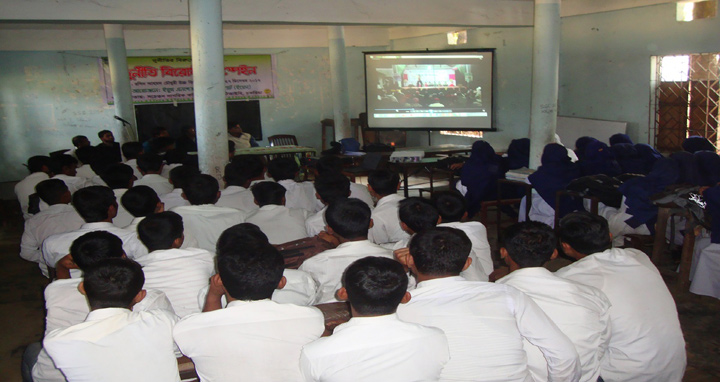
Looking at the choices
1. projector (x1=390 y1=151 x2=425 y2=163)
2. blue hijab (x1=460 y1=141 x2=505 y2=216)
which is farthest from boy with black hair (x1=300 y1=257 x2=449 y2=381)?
projector (x1=390 y1=151 x2=425 y2=163)

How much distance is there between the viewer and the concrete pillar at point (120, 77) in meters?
8.68

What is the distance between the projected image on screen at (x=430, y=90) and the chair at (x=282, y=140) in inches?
80.7

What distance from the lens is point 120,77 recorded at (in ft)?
29.0

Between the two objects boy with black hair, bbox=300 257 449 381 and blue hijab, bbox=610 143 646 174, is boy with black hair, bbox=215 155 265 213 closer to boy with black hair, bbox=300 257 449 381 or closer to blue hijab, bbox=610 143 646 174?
boy with black hair, bbox=300 257 449 381

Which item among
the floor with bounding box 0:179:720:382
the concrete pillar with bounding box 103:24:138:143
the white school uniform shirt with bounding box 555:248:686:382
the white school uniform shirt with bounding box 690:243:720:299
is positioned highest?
the concrete pillar with bounding box 103:24:138:143

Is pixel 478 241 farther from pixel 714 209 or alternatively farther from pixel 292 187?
pixel 292 187

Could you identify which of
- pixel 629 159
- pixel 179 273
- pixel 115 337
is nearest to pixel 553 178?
pixel 629 159

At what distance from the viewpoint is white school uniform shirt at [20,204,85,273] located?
4.20 m

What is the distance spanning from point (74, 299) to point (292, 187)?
2.55 meters

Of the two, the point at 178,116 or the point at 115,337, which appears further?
the point at 178,116

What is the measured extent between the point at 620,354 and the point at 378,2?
6059 mm

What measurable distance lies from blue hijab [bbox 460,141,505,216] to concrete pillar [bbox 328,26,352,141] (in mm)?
4371

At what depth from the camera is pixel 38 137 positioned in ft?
34.1

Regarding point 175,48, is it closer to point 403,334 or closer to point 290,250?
point 290,250
